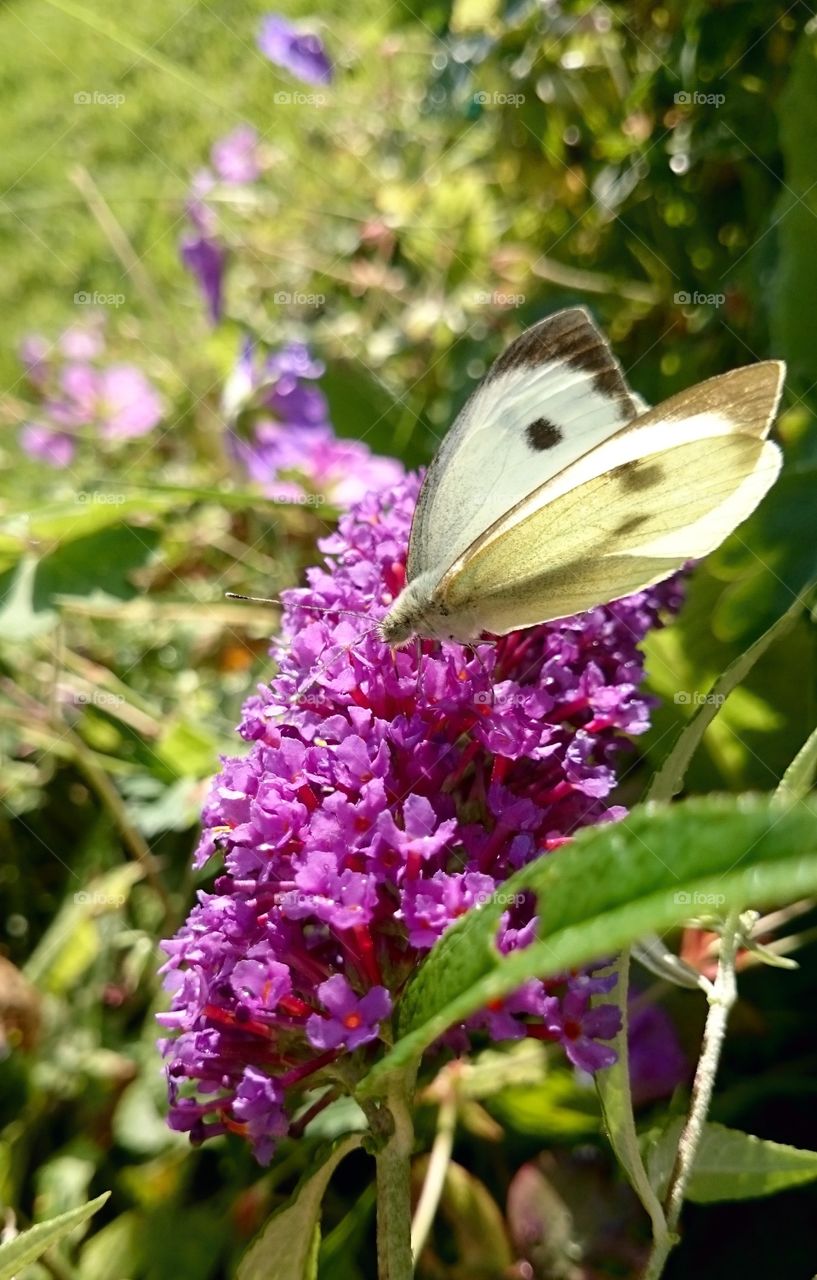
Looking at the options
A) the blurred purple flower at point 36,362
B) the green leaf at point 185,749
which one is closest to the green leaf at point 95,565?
the green leaf at point 185,749

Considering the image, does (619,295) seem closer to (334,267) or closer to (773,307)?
(773,307)

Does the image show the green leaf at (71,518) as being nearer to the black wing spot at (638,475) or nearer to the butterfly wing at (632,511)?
the butterfly wing at (632,511)

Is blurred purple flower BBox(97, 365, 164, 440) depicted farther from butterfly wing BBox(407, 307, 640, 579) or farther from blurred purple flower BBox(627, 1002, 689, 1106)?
blurred purple flower BBox(627, 1002, 689, 1106)

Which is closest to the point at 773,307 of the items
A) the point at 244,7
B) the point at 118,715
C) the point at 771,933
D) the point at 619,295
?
the point at 619,295

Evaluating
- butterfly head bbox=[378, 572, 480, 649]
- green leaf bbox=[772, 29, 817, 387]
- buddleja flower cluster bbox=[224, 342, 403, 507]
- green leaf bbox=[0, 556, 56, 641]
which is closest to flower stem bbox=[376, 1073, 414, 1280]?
butterfly head bbox=[378, 572, 480, 649]

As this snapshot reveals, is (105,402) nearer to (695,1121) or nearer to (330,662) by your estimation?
(330,662)
